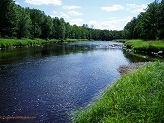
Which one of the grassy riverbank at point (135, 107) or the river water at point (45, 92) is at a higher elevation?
the grassy riverbank at point (135, 107)

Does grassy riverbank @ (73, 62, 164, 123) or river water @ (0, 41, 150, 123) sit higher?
grassy riverbank @ (73, 62, 164, 123)

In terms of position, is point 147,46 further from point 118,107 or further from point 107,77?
point 118,107

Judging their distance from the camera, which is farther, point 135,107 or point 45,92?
point 45,92

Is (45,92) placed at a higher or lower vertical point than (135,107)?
lower

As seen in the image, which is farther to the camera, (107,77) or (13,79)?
(107,77)

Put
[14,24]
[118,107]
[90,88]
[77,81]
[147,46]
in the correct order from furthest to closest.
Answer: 1. [14,24]
2. [147,46]
3. [77,81]
4. [90,88]
5. [118,107]

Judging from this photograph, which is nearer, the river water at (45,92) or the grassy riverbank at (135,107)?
the grassy riverbank at (135,107)

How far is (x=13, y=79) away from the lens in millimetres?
28594

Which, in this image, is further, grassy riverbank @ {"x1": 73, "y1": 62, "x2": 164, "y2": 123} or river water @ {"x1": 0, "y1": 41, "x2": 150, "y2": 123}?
river water @ {"x1": 0, "y1": 41, "x2": 150, "y2": 123}

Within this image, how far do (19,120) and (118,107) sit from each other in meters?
7.43

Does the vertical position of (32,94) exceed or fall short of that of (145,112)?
it falls short

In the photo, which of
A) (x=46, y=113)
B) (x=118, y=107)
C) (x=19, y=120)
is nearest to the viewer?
(x=118, y=107)

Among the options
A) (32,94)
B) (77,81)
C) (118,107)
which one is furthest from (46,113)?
(77,81)

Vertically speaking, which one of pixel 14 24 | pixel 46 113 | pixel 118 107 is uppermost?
pixel 14 24
